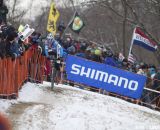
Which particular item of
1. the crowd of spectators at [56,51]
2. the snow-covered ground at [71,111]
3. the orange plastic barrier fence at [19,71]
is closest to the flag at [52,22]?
the crowd of spectators at [56,51]

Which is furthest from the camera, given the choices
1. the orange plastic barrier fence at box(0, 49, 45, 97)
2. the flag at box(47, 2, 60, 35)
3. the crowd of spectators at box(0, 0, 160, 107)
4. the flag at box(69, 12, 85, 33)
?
the flag at box(69, 12, 85, 33)

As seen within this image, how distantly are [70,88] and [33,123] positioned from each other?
6.83 m

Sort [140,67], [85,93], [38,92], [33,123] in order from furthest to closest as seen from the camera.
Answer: [140,67], [85,93], [38,92], [33,123]

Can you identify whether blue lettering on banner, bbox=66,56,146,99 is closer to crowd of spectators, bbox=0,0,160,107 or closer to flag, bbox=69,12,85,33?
crowd of spectators, bbox=0,0,160,107

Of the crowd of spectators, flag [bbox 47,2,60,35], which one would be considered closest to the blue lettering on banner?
the crowd of spectators

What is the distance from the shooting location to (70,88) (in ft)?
61.4

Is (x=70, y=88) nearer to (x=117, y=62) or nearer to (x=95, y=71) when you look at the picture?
(x=95, y=71)

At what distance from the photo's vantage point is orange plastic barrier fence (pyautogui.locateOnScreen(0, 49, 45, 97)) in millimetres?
13086

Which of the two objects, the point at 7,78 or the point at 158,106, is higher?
the point at 7,78

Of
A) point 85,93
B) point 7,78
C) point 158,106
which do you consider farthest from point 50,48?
point 158,106

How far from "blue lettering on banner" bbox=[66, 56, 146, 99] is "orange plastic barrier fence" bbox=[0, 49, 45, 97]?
1516mm

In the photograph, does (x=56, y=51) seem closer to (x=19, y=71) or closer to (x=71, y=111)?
(x=19, y=71)

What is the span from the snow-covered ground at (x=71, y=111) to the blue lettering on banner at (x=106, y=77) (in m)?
0.78

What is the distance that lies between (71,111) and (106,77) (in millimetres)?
5164
